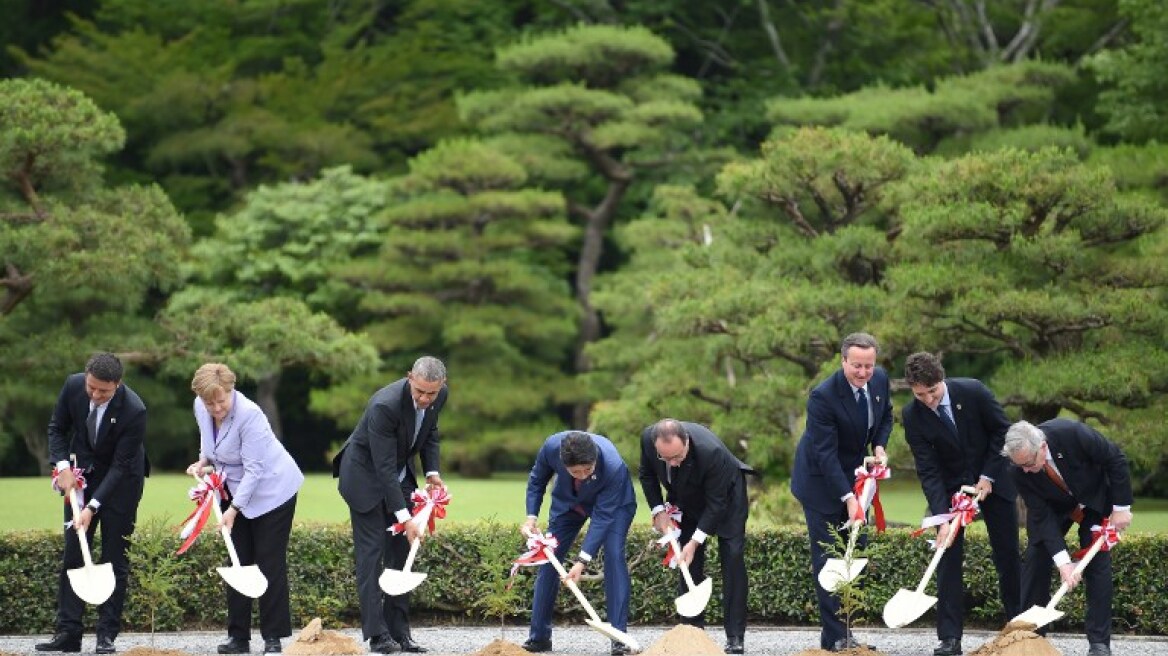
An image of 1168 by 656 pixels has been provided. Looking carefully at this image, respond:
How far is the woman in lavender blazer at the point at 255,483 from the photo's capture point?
27.0ft

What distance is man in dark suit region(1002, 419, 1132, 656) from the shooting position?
8.00 metres

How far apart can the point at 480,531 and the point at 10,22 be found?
20.0 meters

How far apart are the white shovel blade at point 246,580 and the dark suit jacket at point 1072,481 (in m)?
3.70

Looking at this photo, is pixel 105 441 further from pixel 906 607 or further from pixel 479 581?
pixel 906 607

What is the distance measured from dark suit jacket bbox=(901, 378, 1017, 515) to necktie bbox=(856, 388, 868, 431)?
19 centimetres

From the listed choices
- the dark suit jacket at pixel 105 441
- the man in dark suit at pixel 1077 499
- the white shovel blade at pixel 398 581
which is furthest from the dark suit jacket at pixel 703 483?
the dark suit jacket at pixel 105 441

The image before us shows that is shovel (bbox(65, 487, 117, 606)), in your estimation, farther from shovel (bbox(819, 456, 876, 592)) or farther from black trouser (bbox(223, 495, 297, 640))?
shovel (bbox(819, 456, 876, 592))

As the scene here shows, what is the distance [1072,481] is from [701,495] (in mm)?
1821

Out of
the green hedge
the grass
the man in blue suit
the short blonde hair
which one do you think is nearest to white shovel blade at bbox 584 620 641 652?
the man in blue suit

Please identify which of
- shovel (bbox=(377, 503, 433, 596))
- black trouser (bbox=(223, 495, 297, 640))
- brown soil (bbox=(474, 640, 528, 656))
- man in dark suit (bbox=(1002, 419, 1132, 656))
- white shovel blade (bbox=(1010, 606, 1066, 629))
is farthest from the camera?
black trouser (bbox=(223, 495, 297, 640))

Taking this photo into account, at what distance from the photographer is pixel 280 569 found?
836cm

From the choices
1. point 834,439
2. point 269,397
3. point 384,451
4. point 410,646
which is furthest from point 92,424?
point 269,397

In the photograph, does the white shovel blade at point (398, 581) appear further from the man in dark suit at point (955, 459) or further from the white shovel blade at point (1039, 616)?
the white shovel blade at point (1039, 616)

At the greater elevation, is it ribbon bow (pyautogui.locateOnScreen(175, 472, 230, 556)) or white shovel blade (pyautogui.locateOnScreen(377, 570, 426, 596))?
ribbon bow (pyautogui.locateOnScreen(175, 472, 230, 556))
